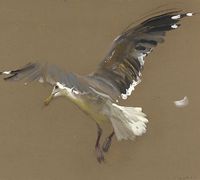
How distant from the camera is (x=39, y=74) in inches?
63.2

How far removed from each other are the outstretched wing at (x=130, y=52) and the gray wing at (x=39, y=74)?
0.28 metres

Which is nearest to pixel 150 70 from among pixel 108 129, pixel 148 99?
pixel 148 99

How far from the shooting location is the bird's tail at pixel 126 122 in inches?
74.7

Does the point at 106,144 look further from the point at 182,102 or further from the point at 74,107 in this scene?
the point at 182,102

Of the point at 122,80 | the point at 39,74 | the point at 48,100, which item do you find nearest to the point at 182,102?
the point at 122,80

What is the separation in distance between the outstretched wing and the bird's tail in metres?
0.04

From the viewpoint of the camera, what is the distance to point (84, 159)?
6.61ft

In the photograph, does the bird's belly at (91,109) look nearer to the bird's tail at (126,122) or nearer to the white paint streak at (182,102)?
the bird's tail at (126,122)

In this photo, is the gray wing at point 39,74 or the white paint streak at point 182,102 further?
the white paint streak at point 182,102

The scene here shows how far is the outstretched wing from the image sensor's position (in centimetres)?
193

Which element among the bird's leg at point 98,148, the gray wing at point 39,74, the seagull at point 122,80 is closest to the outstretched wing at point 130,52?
the seagull at point 122,80

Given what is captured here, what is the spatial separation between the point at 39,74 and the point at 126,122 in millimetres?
375

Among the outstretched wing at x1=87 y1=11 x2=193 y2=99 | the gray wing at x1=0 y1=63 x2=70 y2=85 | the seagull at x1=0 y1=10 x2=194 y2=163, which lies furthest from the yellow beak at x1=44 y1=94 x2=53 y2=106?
the gray wing at x1=0 y1=63 x2=70 y2=85

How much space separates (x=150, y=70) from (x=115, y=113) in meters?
0.20
